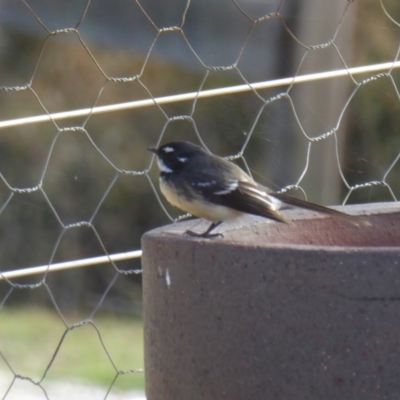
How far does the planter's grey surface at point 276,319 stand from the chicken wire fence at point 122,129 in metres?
1.13

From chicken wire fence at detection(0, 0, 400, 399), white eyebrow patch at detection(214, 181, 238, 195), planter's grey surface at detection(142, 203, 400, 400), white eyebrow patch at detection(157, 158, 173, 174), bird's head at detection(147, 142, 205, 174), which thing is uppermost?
planter's grey surface at detection(142, 203, 400, 400)

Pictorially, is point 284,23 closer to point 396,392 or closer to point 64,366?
point 396,392

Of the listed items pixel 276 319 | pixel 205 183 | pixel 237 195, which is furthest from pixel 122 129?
pixel 276 319

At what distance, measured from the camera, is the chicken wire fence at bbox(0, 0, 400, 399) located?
251 cm

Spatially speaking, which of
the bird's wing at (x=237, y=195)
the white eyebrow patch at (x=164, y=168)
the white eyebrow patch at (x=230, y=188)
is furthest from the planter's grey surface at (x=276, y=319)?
the white eyebrow patch at (x=164, y=168)

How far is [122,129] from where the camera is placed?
412 centimetres

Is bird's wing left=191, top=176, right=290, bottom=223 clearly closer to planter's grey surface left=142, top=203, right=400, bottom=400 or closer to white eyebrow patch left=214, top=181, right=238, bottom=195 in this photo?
white eyebrow patch left=214, top=181, right=238, bottom=195

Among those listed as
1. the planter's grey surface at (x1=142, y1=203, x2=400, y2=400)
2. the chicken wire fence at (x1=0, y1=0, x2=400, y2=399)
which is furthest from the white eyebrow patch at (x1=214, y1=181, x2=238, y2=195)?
the planter's grey surface at (x1=142, y1=203, x2=400, y2=400)

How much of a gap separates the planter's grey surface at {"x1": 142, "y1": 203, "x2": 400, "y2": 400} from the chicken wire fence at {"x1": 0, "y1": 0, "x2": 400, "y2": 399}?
113 centimetres

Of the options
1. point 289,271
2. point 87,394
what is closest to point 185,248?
point 289,271

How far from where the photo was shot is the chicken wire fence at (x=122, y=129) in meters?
2.51

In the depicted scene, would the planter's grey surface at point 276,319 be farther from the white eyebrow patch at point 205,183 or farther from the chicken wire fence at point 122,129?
the chicken wire fence at point 122,129

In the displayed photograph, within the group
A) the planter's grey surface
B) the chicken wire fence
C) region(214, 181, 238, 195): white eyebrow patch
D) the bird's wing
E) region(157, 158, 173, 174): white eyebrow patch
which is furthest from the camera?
the chicken wire fence

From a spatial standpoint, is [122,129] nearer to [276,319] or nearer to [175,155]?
[175,155]
